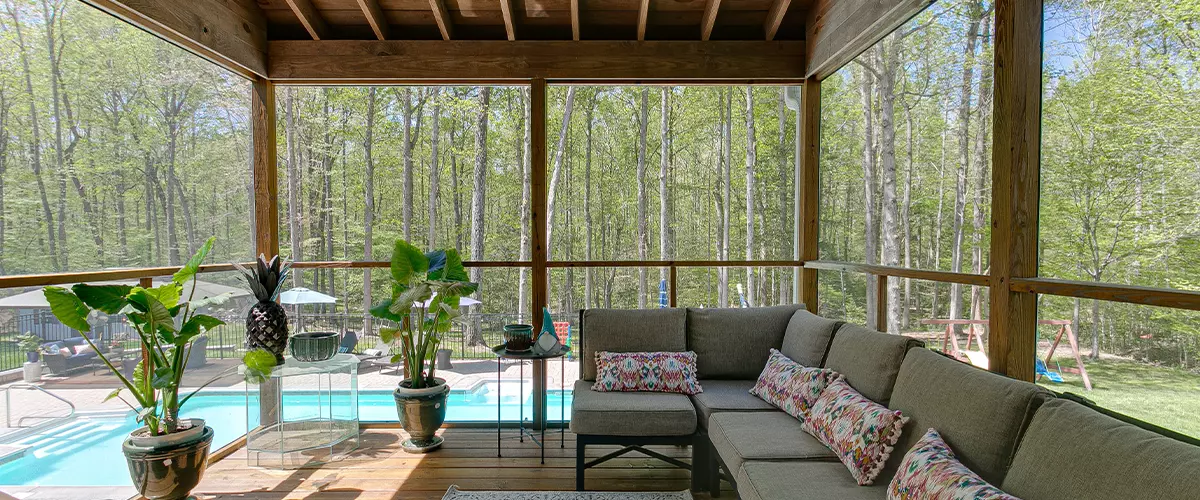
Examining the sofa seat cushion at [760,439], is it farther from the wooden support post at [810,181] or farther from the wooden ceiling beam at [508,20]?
the wooden ceiling beam at [508,20]

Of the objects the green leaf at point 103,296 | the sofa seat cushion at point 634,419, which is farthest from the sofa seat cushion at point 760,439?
the green leaf at point 103,296

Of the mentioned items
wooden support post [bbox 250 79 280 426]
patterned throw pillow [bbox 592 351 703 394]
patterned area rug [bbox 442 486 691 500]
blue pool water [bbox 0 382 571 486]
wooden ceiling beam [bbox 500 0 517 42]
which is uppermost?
wooden ceiling beam [bbox 500 0 517 42]

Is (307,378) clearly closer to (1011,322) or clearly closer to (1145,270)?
(1011,322)

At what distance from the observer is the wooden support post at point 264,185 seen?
159 inches

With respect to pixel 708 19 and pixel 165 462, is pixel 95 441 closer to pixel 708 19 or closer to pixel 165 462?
pixel 165 462

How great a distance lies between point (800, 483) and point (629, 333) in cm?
163

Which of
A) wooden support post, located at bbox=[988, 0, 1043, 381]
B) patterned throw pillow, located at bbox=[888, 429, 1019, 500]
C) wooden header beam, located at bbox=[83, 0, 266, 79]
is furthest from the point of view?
wooden header beam, located at bbox=[83, 0, 266, 79]

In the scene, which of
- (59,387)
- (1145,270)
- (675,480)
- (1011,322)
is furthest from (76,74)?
(1145,270)

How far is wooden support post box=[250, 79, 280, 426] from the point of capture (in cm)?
404

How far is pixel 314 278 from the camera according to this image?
1025cm

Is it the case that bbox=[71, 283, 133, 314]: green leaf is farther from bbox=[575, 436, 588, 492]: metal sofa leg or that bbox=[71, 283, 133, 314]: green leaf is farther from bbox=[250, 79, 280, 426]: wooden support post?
bbox=[575, 436, 588, 492]: metal sofa leg

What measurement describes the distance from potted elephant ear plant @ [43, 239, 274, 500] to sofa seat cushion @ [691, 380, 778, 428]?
8.42 ft

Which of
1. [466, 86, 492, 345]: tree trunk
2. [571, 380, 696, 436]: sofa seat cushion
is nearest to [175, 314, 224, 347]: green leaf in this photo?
[571, 380, 696, 436]: sofa seat cushion

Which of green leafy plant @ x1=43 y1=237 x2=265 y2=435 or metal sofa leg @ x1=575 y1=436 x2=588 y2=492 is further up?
green leafy plant @ x1=43 y1=237 x2=265 y2=435
